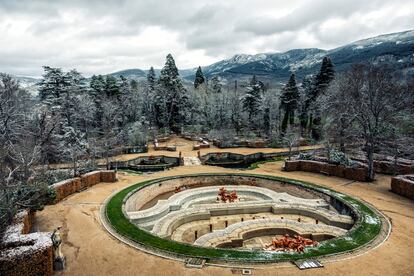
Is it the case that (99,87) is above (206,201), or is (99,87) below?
above

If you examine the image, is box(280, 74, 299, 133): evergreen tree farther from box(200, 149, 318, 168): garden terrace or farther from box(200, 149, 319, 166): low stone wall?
box(200, 149, 318, 168): garden terrace

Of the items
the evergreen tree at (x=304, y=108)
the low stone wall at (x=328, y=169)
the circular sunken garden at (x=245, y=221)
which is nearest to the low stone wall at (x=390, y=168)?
the low stone wall at (x=328, y=169)

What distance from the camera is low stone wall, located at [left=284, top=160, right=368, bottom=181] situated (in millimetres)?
26359

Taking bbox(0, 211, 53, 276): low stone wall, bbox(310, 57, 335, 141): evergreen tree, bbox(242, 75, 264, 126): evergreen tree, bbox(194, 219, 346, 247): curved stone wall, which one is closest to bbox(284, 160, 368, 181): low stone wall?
bbox(194, 219, 346, 247): curved stone wall

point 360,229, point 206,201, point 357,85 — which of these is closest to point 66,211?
point 206,201

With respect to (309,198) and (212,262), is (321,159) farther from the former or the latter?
(212,262)

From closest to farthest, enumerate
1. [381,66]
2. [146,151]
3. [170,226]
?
[170,226], [381,66], [146,151]

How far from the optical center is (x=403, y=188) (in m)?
22.1

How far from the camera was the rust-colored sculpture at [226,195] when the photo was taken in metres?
23.7

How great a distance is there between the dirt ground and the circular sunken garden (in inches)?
25.9

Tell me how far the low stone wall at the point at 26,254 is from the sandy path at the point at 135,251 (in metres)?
1.05

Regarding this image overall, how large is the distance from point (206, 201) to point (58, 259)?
13.3 metres

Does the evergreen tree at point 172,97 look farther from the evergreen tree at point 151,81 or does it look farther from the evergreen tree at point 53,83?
the evergreen tree at point 53,83

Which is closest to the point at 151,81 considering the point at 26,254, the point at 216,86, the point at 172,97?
the point at 172,97
